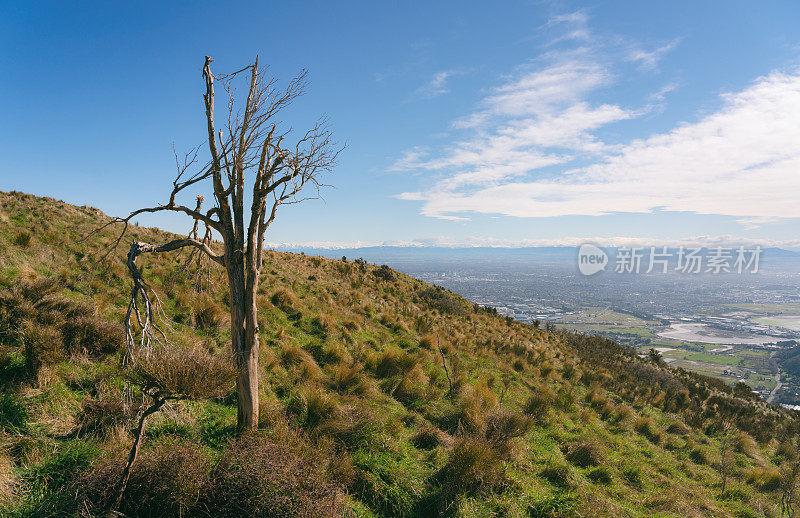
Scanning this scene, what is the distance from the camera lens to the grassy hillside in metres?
4.06

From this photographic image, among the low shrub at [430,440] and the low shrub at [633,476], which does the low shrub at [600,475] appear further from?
the low shrub at [430,440]

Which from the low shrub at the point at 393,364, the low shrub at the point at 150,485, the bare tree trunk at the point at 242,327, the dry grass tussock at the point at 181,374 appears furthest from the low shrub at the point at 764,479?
the dry grass tussock at the point at 181,374

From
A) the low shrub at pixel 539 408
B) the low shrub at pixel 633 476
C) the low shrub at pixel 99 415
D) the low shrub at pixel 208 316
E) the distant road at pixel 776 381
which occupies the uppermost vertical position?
the low shrub at pixel 208 316

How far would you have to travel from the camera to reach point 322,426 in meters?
6.11

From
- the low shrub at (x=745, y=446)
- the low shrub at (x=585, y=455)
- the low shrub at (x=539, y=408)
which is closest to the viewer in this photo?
the low shrub at (x=585, y=455)

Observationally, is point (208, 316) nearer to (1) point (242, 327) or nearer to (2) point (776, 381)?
(1) point (242, 327)

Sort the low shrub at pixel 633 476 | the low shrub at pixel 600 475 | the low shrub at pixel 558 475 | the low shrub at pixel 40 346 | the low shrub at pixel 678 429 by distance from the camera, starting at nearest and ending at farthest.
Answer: the low shrub at pixel 40 346 → the low shrub at pixel 558 475 → the low shrub at pixel 600 475 → the low shrub at pixel 633 476 → the low shrub at pixel 678 429

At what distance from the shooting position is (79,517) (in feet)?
Answer: 11.4

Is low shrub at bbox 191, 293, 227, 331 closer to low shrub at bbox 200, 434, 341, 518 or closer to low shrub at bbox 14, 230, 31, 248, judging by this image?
low shrub at bbox 200, 434, 341, 518

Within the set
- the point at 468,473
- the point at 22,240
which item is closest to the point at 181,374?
the point at 468,473

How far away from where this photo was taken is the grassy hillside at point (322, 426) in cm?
406

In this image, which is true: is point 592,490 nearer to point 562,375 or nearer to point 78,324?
point 562,375

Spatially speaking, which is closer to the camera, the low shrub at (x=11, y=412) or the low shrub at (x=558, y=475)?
the low shrub at (x=11, y=412)

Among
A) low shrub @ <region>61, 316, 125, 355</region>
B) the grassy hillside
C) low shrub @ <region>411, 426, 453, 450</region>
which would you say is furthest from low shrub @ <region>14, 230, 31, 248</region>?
low shrub @ <region>411, 426, 453, 450</region>
